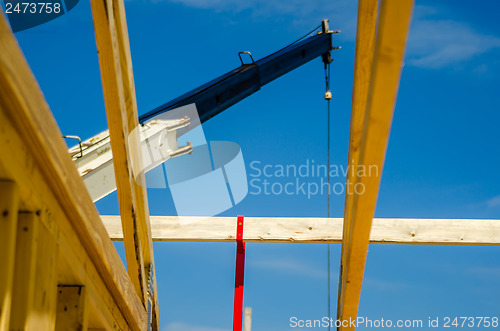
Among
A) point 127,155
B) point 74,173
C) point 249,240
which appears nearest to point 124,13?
point 127,155

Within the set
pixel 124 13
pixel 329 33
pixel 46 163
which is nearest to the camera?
pixel 46 163

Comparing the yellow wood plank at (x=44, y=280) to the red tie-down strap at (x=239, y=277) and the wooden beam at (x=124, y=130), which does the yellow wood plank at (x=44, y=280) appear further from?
the red tie-down strap at (x=239, y=277)

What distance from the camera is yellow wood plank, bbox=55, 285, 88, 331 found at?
2527mm

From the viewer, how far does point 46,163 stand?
1.88 meters

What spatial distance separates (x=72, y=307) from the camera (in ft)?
8.31

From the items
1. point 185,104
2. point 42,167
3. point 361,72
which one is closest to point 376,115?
point 361,72

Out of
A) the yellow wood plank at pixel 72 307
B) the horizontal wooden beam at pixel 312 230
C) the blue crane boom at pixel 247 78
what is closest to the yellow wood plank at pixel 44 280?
the yellow wood plank at pixel 72 307

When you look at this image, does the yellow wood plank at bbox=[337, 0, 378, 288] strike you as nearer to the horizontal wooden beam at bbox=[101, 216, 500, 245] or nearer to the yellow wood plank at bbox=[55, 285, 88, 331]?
the yellow wood plank at bbox=[55, 285, 88, 331]

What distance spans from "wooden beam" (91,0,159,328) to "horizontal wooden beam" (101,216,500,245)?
1.14m

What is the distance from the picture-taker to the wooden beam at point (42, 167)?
Answer: 5.18 ft

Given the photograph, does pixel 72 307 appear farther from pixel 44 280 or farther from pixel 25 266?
pixel 25 266

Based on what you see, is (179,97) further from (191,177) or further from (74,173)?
(74,173)

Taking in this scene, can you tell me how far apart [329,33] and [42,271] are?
7.74m

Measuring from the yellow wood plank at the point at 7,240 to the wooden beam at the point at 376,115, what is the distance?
122 cm
